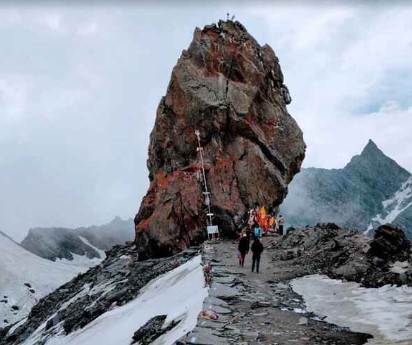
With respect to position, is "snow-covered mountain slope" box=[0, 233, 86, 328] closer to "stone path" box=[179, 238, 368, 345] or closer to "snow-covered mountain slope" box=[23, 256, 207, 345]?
"snow-covered mountain slope" box=[23, 256, 207, 345]

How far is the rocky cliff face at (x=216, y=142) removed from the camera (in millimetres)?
40500

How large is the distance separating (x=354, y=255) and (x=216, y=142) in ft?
74.3

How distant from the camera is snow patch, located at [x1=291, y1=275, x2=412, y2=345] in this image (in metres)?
11.9

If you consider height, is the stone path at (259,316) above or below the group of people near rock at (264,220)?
below

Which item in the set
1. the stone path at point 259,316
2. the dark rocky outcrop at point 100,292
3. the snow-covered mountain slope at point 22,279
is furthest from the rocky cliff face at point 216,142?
the snow-covered mountain slope at point 22,279

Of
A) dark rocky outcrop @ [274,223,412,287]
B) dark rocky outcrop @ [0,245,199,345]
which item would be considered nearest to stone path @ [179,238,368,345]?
dark rocky outcrop @ [274,223,412,287]

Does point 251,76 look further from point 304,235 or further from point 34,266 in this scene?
point 34,266

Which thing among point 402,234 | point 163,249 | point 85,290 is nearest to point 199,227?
point 163,249

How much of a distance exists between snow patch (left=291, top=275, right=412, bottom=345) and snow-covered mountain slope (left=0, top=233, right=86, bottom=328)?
9006 cm

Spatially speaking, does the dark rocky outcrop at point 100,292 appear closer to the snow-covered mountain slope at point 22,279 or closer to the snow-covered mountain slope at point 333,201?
the snow-covered mountain slope at point 22,279

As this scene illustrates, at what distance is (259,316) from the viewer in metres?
14.3

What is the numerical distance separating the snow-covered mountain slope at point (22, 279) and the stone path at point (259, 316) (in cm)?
8680

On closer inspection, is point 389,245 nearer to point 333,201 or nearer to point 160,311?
point 160,311

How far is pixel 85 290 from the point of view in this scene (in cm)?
4181
